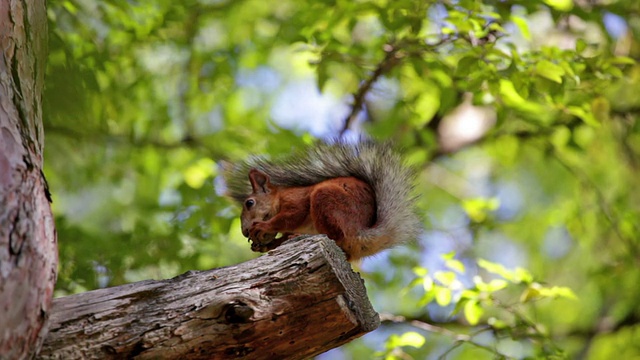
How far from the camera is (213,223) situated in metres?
3.98

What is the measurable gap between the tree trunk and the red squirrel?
0.49m

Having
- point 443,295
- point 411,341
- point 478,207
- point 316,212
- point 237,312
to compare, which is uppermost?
point 478,207

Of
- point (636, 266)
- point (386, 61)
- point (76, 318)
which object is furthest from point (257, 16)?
point (76, 318)

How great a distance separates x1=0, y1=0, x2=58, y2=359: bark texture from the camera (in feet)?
5.44

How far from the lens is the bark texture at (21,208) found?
5.44 feet

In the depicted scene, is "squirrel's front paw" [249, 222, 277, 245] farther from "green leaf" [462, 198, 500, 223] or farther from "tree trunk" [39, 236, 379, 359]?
"green leaf" [462, 198, 500, 223]

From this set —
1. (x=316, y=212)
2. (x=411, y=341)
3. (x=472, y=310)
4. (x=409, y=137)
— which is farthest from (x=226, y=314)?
(x=409, y=137)

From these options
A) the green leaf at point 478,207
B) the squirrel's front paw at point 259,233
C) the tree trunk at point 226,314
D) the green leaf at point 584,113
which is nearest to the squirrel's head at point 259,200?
the squirrel's front paw at point 259,233

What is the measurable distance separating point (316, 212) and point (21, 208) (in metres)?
1.02

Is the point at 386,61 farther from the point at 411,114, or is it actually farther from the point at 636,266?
the point at 636,266

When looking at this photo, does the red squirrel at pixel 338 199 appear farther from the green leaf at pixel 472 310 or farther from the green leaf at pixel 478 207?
the green leaf at pixel 478 207

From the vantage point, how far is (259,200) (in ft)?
9.70

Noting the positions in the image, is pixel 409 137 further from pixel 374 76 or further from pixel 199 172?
pixel 199 172

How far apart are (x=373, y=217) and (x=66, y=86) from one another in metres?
1.53
